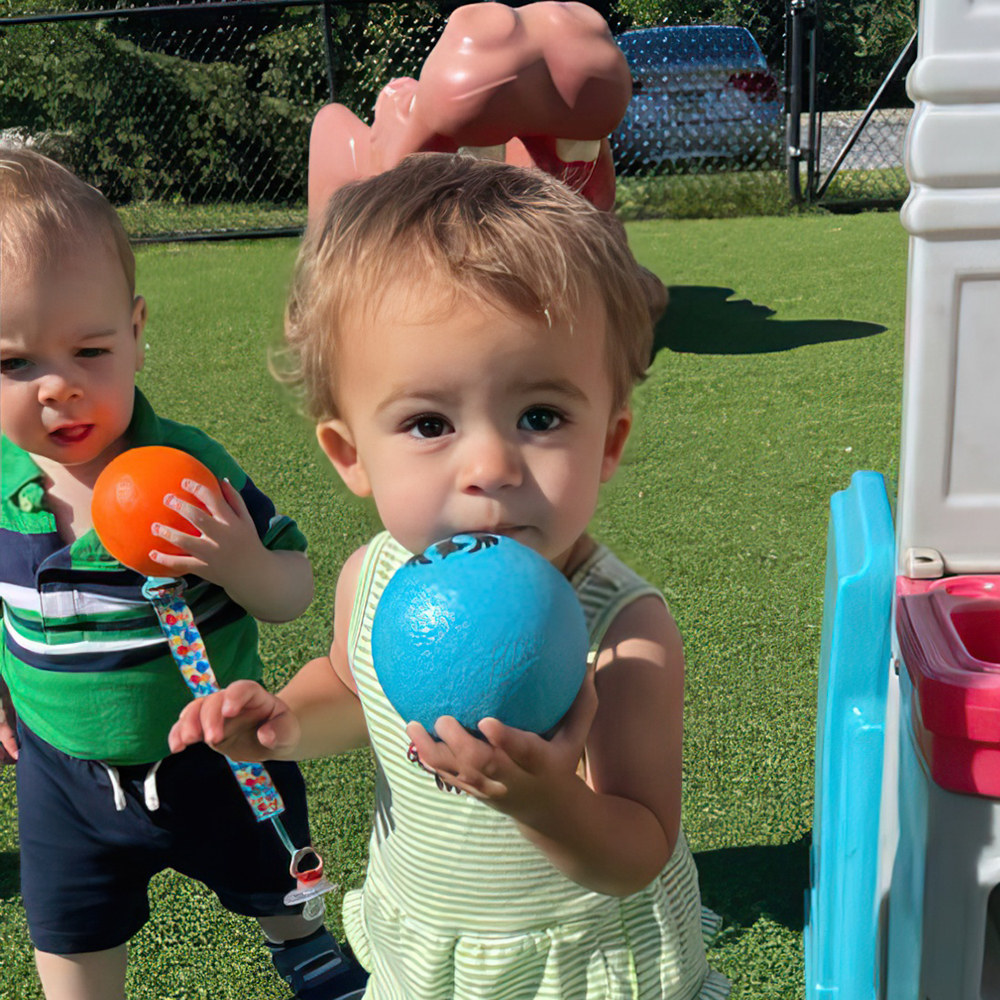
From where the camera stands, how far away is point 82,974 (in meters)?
2.01

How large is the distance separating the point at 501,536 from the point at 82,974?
50.7 inches

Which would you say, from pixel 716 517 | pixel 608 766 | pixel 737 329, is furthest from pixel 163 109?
pixel 608 766

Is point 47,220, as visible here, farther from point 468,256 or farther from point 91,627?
point 468,256

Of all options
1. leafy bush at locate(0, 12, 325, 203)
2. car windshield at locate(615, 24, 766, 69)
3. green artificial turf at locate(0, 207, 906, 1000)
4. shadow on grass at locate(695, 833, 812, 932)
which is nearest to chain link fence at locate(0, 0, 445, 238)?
leafy bush at locate(0, 12, 325, 203)

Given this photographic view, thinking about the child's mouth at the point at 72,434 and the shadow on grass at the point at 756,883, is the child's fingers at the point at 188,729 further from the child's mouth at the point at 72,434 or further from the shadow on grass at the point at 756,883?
the shadow on grass at the point at 756,883

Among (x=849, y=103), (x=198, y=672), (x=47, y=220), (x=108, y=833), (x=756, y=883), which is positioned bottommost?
(x=849, y=103)

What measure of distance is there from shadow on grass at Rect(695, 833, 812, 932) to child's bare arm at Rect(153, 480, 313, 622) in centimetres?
109

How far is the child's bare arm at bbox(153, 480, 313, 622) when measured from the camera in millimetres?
1690

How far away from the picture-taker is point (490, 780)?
1.07 meters

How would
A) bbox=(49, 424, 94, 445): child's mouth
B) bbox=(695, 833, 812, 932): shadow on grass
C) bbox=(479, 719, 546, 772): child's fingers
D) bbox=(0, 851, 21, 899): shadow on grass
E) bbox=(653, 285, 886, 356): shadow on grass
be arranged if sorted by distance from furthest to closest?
1. bbox=(653, 285, 886, 356): shadow on grass
2. bbox=(0, 851, 21, 899): shadow on grass
3. bbox=(695, 833, 812, 932): shadow on grass
4. bbox=(49, 424, 94, 445): child's mouth
5. bbox=(479, 719, 546, 772): child's fingers

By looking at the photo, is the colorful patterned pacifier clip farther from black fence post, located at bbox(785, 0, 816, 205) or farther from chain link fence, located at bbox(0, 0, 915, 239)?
black fence post, located at bbox(785, 0, 816, 205)

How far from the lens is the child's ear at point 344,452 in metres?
1.37

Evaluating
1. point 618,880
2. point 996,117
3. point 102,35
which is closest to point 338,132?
point 996,117

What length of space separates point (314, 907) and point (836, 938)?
2.79 ft
